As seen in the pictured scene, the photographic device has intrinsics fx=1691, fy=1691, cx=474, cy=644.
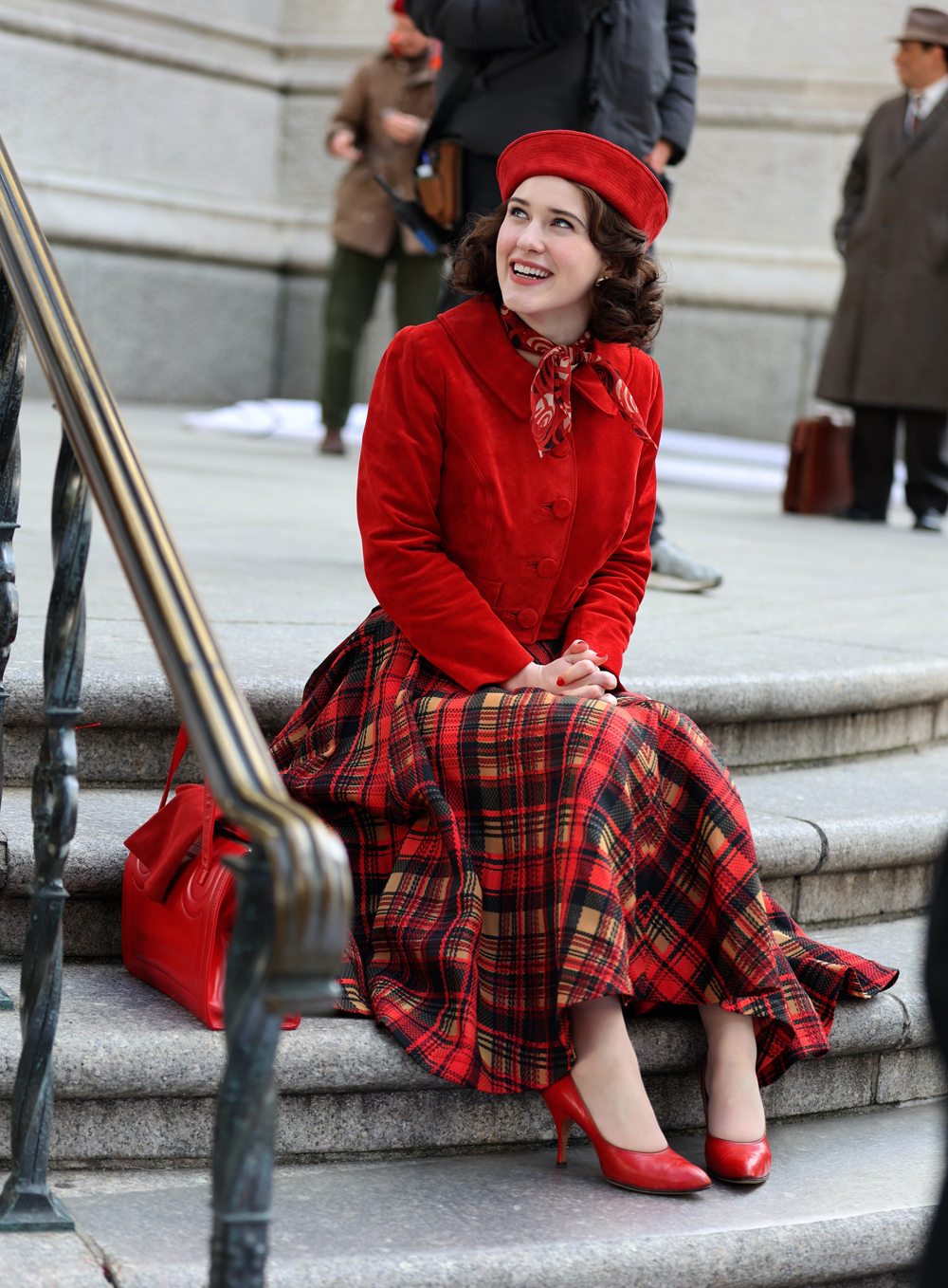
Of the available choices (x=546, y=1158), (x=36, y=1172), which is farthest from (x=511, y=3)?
(x=36, y=1172)

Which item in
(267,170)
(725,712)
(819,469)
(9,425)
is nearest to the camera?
(9,425)

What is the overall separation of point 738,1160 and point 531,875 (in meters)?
0.46

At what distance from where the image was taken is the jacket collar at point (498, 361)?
7.91 ft

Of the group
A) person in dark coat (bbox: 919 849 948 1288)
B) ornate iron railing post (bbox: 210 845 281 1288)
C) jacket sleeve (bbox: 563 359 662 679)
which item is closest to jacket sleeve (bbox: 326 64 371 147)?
jacket sleeve (bbox: 563 359 662 679)

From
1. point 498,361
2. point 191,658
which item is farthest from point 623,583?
point 191,658

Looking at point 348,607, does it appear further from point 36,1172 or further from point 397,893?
point 36,1172

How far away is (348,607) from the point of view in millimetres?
3703

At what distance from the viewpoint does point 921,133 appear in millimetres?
6777

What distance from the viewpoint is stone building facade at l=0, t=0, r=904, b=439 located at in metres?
8.45

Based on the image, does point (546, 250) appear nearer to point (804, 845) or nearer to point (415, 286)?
point (804, 845)

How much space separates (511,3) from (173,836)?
2.20m

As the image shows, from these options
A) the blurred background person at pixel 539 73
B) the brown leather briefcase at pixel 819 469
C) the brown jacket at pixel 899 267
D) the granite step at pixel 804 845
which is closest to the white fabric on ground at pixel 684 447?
the brown leather briefcase at pixel 819 469

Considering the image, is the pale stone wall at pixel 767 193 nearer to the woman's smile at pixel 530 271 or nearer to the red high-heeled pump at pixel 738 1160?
the woman's smile at pixel 530 271

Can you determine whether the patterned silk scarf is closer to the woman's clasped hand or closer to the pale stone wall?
the woman's clasped hand
